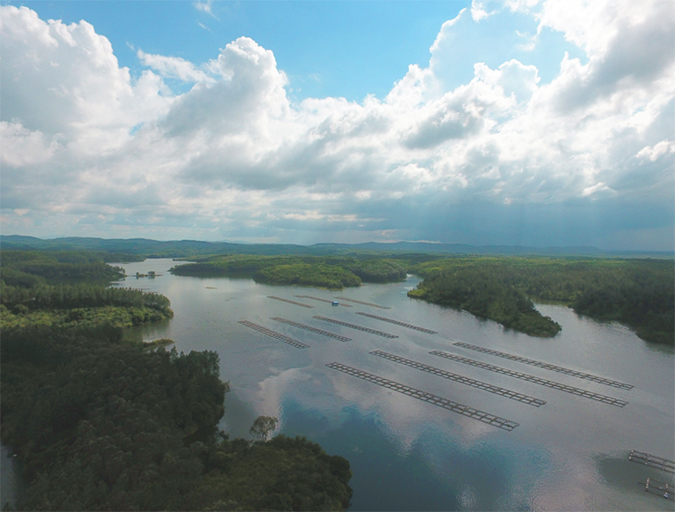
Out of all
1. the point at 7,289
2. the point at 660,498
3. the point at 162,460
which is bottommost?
the point at 660,498

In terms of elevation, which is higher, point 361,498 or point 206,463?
point 206,463

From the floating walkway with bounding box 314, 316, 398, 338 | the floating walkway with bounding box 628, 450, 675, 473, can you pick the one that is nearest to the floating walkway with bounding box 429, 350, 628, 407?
the floating walkway with bounding box 628, 450, 675, 473

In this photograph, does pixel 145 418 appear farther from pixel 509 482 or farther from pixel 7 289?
pixel 7 289

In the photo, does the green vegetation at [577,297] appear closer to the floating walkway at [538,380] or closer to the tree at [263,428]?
the floating walkway at [538,380]

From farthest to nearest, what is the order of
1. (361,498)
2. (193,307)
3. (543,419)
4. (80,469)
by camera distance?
(193,307), (543,419), (361,498), (80,469)

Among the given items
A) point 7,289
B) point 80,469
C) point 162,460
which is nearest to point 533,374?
point 162,460

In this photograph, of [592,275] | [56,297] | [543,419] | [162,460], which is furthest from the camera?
[592,275]

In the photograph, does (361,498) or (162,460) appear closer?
(162,460)

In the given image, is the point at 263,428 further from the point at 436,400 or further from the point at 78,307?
the point at 78,307
